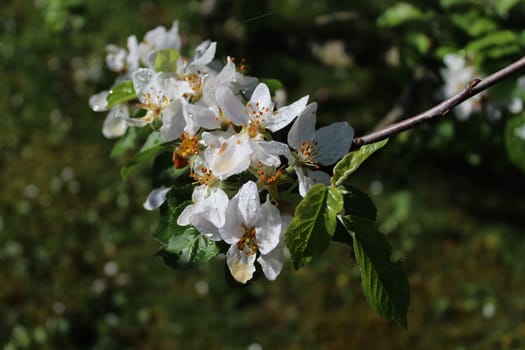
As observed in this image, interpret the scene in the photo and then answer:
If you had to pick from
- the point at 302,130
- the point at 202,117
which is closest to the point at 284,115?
the point at 302,130

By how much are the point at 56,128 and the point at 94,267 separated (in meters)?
1.09

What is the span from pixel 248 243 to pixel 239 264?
5 cm

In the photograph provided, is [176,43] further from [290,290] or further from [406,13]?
[290,290]

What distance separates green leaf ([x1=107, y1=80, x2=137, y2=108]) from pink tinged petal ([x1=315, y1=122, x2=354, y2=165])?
472 mm

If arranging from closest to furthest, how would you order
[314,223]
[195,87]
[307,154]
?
[314,223] < [307,154] < [195,87]

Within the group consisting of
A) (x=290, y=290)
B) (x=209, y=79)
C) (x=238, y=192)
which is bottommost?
(x=290, y=290)

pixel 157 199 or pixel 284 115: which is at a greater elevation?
pixel 284 115

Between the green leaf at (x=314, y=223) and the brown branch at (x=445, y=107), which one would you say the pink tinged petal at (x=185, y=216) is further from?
the brown branch at (x=445, y=107)

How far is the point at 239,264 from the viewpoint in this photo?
1.21 m

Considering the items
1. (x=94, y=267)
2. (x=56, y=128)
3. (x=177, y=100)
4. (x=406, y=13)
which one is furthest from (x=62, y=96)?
(x=177, y=100)

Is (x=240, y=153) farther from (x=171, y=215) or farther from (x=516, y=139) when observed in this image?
(x=516, y=139)

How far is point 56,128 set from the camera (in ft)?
13.9

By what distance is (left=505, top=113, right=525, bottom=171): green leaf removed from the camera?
199 centimetres

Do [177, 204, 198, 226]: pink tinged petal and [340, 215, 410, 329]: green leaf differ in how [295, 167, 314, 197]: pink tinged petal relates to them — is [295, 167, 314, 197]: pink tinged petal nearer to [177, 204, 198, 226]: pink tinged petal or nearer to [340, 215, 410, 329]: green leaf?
[340, 215, 410, 329]: green leaf
